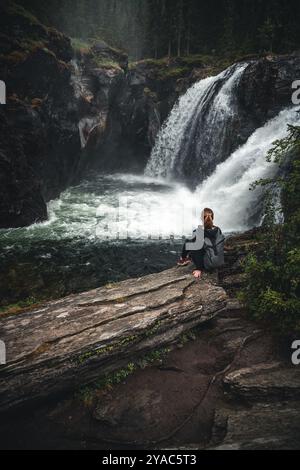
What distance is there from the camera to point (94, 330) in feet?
22.1

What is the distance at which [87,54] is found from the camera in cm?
2998

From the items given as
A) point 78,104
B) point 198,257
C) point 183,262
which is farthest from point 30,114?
point 198,257

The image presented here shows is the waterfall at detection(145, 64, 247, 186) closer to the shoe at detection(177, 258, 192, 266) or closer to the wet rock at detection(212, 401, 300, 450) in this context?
the shoe at detection(177, 258, 192, 266)

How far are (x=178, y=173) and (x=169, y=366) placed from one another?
24.3 meters

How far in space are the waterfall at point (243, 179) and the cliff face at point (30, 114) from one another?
10071 mm

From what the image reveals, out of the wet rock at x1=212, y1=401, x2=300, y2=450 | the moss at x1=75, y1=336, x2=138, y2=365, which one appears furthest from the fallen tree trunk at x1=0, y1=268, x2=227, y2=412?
the wet rock at x1=212, y1=401, x2=300, y2=450

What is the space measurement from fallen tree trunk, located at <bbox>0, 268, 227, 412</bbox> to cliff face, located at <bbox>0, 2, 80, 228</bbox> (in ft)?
33.9

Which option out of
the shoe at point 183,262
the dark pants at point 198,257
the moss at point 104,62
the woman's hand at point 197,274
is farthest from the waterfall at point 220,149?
the woman's hand at point 197,274

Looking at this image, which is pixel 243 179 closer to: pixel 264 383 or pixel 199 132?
pixel 199 132

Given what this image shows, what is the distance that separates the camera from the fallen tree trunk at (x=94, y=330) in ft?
19.5

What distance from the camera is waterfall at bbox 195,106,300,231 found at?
60.1 ft
